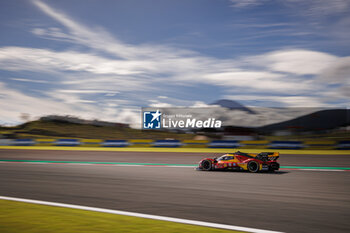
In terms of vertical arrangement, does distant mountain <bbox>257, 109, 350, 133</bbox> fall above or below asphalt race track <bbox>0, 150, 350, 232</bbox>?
above

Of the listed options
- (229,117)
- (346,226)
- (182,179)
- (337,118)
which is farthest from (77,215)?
(337,118)

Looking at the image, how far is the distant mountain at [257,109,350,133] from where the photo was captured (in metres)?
30.4

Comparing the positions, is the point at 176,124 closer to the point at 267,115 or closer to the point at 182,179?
the point at 267,115

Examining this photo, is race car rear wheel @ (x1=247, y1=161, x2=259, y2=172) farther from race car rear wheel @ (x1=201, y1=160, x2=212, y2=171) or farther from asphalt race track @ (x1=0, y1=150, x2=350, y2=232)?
race car rear wheel @ (x1=201, y1=160, x2=212, y2=171)

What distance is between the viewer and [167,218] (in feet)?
16.1

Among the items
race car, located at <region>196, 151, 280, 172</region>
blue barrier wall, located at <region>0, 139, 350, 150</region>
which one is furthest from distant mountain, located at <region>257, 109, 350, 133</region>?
race car, located at <region>196, 151, 280, 172</region>

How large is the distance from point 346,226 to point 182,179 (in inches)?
207

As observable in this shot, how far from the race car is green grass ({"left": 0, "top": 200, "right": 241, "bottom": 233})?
6602 mm

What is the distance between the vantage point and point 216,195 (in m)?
6.79

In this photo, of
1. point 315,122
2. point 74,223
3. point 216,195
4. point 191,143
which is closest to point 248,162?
point 216,195

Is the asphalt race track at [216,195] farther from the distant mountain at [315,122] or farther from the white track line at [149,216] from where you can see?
the distant mountain at [315,122]

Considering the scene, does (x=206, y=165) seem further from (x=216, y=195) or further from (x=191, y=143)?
(x=191, y=143)

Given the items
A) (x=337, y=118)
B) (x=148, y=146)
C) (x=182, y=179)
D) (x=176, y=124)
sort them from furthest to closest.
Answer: (x=337, y=118)
(x=176, y=124)
(x=148, y=146)
(x=182, y=179)

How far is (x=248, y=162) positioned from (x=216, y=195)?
4298 mm
